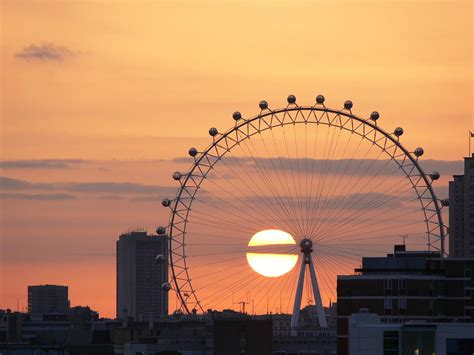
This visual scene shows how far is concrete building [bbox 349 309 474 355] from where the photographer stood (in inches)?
6422

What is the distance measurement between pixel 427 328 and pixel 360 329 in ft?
18.0

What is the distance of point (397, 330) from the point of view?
543ft

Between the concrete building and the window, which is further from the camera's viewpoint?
the window

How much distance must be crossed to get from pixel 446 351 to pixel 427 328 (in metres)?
2.88

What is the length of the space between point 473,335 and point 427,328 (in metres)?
3.38

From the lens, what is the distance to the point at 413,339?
164250 mm

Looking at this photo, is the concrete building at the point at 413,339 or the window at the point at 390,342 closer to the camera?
the concrete building at the point at 413,339

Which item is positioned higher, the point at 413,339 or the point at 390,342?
the point at 413,339

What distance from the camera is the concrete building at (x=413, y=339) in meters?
163

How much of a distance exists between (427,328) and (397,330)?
2147 millimetres

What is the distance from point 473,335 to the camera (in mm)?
163375

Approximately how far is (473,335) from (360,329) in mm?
8810

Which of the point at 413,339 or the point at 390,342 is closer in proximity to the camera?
the point at 413,339

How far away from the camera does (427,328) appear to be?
164875mm
